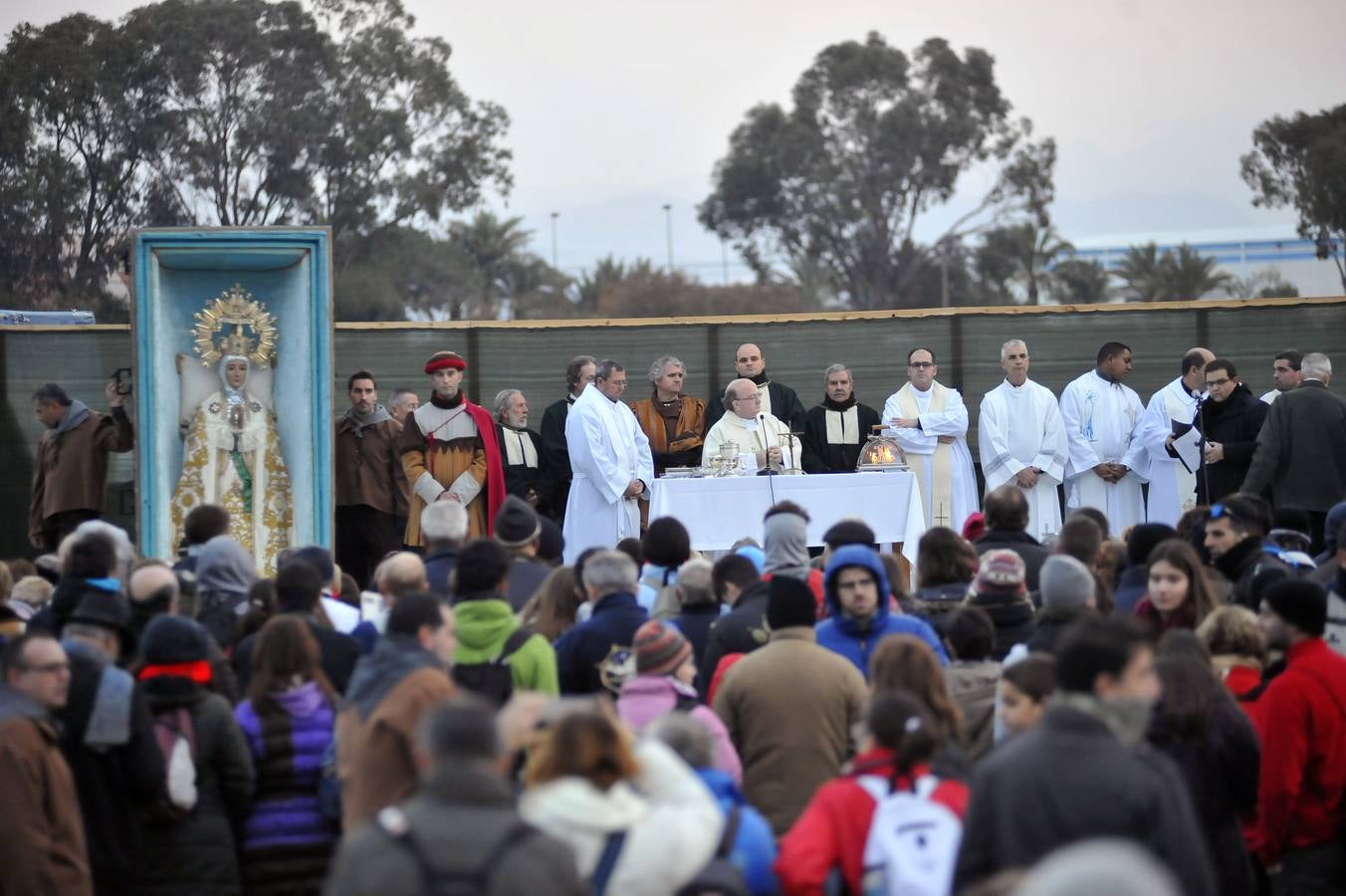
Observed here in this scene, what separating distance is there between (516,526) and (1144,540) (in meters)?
2.69

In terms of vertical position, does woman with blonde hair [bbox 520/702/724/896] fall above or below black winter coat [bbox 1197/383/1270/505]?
below

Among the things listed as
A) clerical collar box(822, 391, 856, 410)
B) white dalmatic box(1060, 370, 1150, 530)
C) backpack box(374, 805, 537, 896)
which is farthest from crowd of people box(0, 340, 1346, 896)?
white dalmatic box(1060, 370, 1150, 530)

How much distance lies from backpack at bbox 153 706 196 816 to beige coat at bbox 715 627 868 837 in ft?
5.58

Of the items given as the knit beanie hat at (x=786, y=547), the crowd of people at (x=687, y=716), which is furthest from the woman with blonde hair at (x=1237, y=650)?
the knit beanie hat at (x=786, y=547)


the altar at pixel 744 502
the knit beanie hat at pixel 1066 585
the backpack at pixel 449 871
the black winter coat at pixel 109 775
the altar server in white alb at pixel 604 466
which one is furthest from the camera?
the altar server in white alb at pixel 604 466

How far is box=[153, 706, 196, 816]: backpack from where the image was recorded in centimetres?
565

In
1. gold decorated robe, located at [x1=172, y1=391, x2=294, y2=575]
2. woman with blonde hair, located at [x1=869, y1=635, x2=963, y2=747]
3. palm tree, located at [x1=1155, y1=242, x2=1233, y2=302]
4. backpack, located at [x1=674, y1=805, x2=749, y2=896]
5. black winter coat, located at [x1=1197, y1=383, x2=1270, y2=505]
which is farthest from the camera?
palm tree, located at [x1=1155, y1=242, x2=1233, y2=302]

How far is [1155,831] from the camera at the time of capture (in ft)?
12.7

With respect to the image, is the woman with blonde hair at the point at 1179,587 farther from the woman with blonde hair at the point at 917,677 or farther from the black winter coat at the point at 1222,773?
the woman with blonde hair at the point at 917,677

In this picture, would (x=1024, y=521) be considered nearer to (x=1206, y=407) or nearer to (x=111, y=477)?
(x=1206, y=407)

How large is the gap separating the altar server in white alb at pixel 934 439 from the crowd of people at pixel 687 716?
4.11 m

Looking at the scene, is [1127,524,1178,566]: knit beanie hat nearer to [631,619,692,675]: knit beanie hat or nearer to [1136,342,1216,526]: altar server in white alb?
[631,619,692,675]: knit beanie hat

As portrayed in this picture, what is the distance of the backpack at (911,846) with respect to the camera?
4344 mm

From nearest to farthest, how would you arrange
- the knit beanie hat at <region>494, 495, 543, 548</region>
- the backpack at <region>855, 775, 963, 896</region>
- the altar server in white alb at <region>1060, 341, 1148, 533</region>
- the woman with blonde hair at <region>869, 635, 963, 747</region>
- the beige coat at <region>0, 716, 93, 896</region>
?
the backpack at <region>855, 775, 963, 896</region> < the woman with blonde hair at <region>869, 635, 963, 747</region> < the beige coat at <region>0, 716, 93, 896</region> < the knit beanie hat at <region>494, 495, 543, 548</region> < the altar server in white alb at <region>1060, 341, 1148, 533</region>
